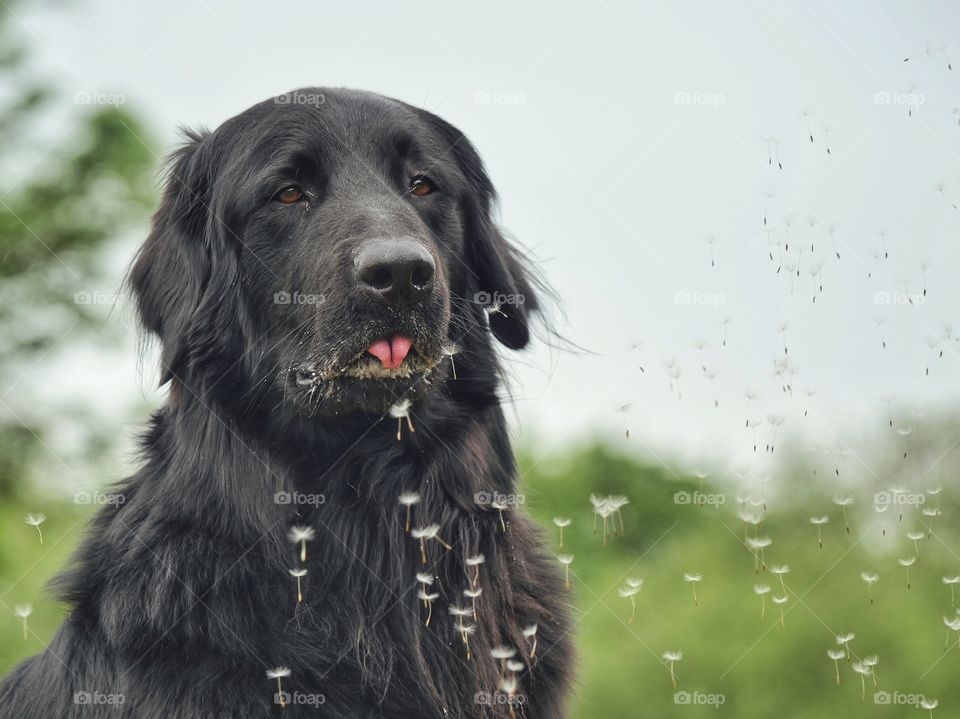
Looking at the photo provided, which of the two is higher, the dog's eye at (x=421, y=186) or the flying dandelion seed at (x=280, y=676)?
the dog's eye at (x=421, y=186)

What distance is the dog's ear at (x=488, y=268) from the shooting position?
16.5 feet

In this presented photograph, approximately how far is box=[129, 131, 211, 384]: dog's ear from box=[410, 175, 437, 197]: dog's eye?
3.07 feet

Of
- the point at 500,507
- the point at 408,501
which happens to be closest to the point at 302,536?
the point at 408,501

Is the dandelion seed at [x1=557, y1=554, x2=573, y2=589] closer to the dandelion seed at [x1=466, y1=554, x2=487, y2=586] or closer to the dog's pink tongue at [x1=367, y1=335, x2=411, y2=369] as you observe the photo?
the dandelion seed at [x1=466, y1=554, x2=487, y2=586]

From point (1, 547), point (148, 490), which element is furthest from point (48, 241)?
point (148, 490)

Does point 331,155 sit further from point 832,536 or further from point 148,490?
point 832,536

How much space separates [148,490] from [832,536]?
49.7ft

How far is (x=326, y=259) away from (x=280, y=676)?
159 centimetres

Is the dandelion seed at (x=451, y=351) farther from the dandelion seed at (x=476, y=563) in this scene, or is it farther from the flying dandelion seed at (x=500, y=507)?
the dandelion seed at (x=476, y=563)

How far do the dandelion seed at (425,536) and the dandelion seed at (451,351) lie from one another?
2.11 feet

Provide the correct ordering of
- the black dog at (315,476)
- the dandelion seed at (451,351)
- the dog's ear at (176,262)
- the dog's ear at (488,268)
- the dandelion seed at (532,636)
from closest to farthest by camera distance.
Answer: the black dog at (315,476), the dandelion seed at (451,351), the dandelion seed at (532,636), the dog's ear at (176,262), the dog's ear at (488,268)

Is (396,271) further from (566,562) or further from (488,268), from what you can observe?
(566,562)

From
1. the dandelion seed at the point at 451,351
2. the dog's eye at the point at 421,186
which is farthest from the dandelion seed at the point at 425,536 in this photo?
the dog's eye at the point at 421,186

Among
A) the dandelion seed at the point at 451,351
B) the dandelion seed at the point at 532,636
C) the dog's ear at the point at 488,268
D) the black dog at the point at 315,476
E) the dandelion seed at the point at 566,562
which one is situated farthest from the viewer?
the dog's ear at the point at 488,268
